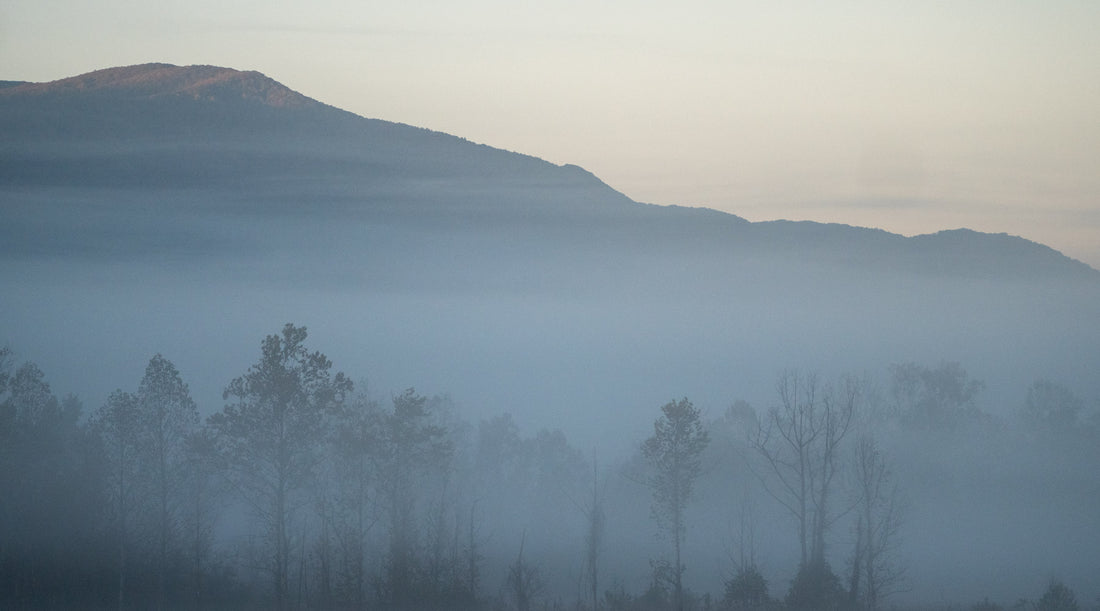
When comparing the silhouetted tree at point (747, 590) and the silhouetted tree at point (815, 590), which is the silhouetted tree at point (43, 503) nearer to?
the silhouetted tree at point (747, 590)

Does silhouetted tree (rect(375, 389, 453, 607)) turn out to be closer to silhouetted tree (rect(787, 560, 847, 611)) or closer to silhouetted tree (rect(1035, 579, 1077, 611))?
silhouetted tree (rect(787, 560, 847, 611))

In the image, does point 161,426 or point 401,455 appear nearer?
point 161,426

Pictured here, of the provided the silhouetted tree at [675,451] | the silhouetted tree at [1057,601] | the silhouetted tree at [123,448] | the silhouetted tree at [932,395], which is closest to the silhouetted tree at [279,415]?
the silhouetted tree at [123,448]

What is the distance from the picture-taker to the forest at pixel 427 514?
1585 inches

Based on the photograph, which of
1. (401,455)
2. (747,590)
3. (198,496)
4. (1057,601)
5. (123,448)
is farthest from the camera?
(401,455)

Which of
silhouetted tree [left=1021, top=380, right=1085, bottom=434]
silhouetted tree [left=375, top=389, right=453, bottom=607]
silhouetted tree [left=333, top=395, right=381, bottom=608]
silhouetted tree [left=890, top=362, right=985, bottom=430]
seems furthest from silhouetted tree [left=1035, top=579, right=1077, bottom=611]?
silhouetted tree [left=1021, top=380, right=1085, bottom=434]

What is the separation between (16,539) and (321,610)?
14.5 m

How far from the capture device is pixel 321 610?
1430 inches

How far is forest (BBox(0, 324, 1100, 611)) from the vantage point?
40.2 metres

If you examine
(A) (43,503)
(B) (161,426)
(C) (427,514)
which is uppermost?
(B) (161,426)

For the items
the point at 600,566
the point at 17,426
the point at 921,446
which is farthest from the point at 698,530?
the point at 17,426

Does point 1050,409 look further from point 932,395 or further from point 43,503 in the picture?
point 43,503

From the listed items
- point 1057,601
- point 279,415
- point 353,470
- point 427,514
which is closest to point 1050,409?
point 1057,601

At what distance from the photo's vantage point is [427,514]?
5638cm
